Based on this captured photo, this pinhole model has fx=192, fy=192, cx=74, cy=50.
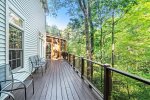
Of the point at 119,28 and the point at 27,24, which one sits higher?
the point at 119,28

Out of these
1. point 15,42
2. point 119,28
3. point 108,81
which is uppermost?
point 119,28

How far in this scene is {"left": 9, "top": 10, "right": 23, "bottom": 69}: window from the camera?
5.34 metres

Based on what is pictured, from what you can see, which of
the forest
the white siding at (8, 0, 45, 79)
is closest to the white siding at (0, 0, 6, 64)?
the white siding at (8, 0, 45, 79)

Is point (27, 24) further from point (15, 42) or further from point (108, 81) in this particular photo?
point (108, 81)

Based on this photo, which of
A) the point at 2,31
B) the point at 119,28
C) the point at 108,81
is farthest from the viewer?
the point at 119,28

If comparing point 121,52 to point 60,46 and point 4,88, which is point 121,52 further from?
point 60,46

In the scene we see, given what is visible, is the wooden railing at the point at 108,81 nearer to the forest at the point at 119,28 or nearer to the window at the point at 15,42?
the window at the point at 15,42

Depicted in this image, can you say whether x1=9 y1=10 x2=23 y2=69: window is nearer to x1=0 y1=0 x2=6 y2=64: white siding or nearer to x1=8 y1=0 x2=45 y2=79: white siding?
x1=8 y1=0 x2=45 y2=79: white siding

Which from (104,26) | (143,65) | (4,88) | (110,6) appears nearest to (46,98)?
(4,88)

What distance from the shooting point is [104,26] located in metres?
14.4

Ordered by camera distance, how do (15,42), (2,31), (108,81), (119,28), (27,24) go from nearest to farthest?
(108,81) → (2,31) → (15,42) → (27,24) → (119,28)

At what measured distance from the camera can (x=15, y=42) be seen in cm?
589

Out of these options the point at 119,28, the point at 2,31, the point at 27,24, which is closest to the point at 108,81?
the point at 2,31

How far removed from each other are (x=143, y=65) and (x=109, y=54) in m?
4.03
